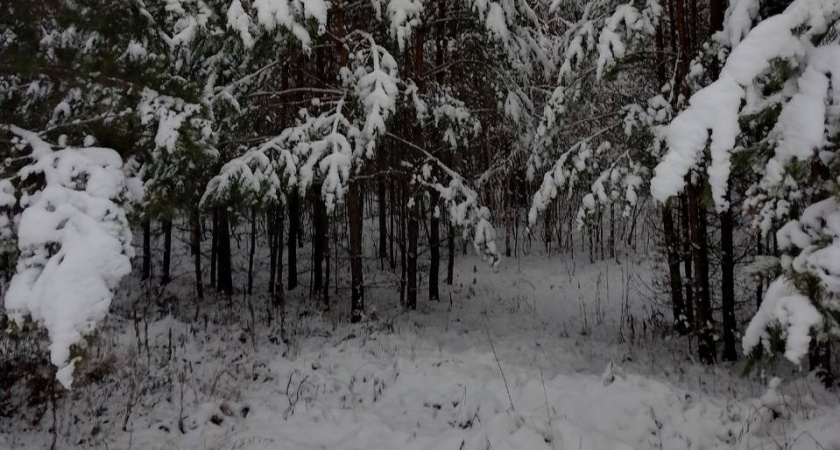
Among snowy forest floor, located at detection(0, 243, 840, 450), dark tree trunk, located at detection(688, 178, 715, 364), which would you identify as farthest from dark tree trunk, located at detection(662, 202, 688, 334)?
snowy forest floor, located at detection(0, 243, 840, 450)

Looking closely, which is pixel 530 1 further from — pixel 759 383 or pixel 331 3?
pixel 759 383

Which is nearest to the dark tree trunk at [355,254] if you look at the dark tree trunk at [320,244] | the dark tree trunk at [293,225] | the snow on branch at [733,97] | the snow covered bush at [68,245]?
the dark tree trunk at [320,244]

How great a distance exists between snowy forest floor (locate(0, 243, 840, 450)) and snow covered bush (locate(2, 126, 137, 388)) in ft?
6.92

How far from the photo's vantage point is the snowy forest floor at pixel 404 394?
5527 mm

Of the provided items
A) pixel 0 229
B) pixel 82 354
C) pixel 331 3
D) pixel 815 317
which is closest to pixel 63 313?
pixel 82 354

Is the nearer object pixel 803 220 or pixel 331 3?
pixel 803 220

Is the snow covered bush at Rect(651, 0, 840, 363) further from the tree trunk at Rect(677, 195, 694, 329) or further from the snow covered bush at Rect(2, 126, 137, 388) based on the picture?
the tree trunk at Rect(677, 195, 694, 329)

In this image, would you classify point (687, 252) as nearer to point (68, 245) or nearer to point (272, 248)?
point (68, 245)

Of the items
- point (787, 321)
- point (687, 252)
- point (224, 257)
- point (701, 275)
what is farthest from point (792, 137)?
point (224, 257)

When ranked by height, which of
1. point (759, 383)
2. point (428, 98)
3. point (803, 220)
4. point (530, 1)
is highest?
point (530, 1)

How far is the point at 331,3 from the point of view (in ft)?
32.0

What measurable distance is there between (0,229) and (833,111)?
565cm

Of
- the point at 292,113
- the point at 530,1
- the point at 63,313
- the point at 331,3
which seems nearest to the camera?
the point at 63,313

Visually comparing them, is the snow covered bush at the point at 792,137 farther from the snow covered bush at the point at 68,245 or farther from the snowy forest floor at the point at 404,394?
the snow covered bush at the point at 68,245
